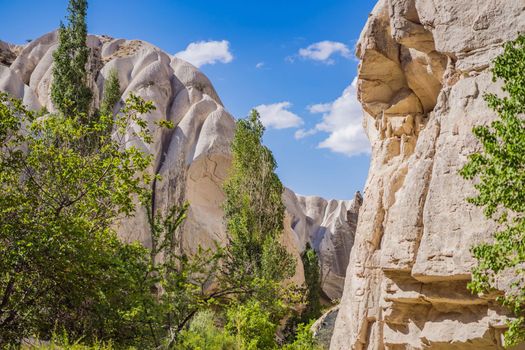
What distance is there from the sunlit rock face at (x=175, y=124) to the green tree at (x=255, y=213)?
365cm

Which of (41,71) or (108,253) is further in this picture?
(41,71)

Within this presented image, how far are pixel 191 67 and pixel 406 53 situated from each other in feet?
75.7

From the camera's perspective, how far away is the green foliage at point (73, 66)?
78.5 ft

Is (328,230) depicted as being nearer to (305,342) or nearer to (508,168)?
(305,342)

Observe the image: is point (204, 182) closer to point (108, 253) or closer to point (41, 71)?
point (41, 71)

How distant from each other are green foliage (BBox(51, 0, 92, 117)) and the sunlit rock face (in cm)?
120

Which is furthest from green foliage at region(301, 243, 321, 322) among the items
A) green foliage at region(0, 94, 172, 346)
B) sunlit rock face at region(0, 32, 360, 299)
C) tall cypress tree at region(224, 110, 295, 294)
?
green foliage at region(0, 94, 172, 346)

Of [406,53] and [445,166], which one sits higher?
[406,53]

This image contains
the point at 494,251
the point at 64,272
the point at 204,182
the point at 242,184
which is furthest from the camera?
the point at 204,182

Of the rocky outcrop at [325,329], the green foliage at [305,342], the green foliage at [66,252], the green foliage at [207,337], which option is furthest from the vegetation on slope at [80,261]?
the rocky outcrop at [325,329]

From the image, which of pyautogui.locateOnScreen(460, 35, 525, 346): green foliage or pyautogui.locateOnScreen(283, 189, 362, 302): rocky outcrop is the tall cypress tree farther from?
pyautogui.locateOnScreen(283, 189, 362, 302): rocky outcrop

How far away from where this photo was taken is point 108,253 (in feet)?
28.7

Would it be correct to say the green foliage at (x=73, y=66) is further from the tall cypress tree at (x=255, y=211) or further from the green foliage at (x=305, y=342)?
the green foliage at (x=305, y=342)

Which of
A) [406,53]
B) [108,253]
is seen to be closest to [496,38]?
[406,53]
